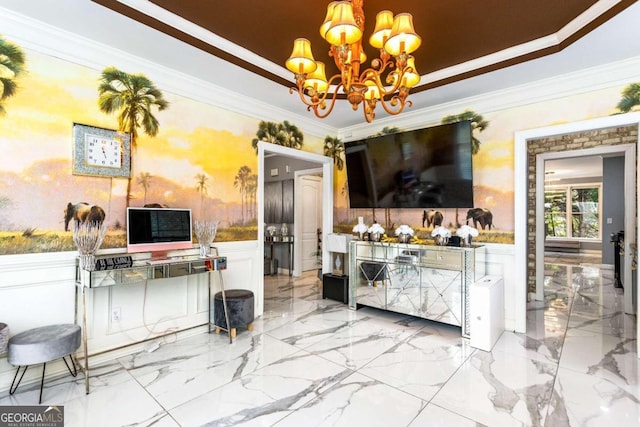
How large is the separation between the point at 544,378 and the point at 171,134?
13.4 feet

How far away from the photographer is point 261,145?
13.4 feet

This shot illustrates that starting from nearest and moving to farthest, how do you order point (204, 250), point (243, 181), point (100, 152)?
point (100, 152) < point (204, 250) < point (243, 181)

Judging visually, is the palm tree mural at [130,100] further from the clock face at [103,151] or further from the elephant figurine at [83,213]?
the elephant figurine at [83,213]

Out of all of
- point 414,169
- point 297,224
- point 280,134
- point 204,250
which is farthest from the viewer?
point 297,224

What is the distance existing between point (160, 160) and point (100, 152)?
20.3 inches

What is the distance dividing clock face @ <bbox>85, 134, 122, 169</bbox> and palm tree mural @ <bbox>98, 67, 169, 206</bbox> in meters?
0.15

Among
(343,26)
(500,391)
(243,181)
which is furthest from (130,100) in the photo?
(500,391)

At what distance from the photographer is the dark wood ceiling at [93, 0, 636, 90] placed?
2.31 meters

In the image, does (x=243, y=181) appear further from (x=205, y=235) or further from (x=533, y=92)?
(x=533, y=92)

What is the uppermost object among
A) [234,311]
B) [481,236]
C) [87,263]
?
[481,236]

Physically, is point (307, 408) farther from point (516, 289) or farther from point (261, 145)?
point (261, 145)

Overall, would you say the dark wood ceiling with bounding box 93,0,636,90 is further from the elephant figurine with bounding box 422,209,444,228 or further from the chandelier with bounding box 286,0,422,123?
the elephant figurine with bounding box 422,209,444,228

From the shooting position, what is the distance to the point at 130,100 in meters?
2.95

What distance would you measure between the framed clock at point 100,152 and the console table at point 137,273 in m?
0.82
